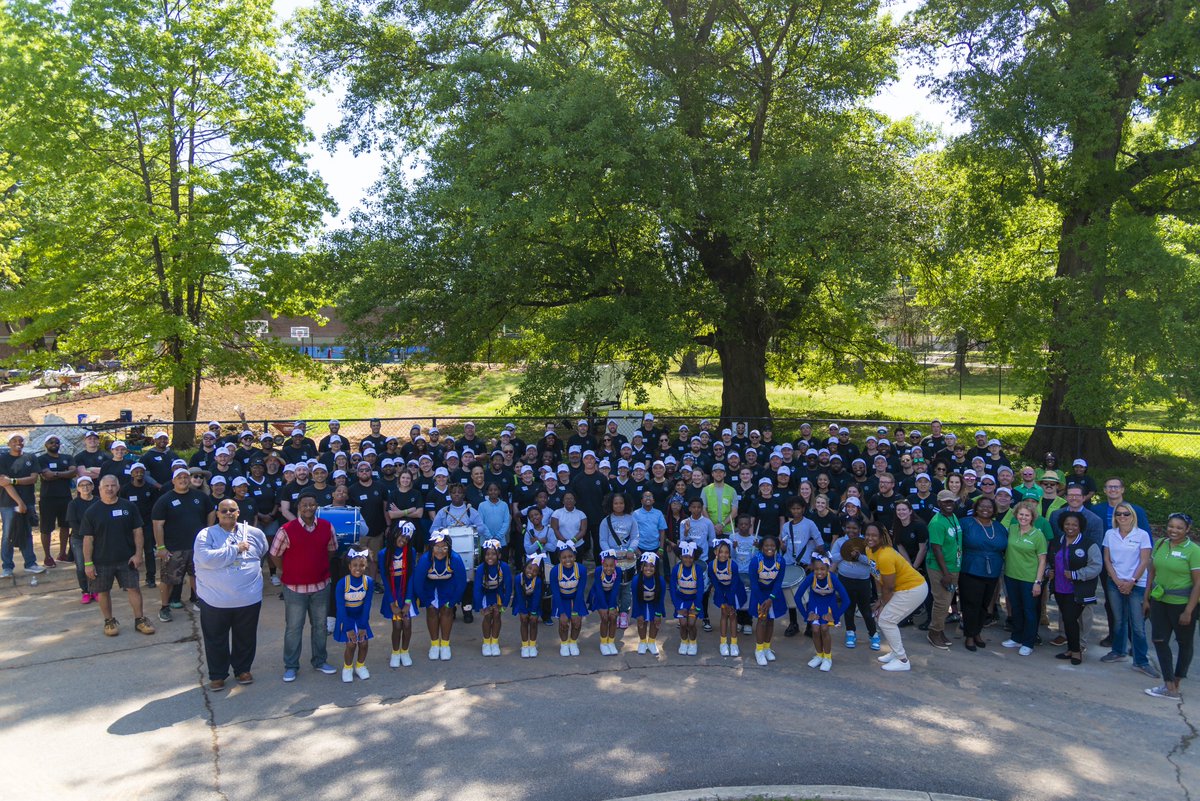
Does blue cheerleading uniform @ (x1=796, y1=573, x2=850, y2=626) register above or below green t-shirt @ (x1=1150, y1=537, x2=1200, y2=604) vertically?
below

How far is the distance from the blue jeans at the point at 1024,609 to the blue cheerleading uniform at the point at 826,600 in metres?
1.92

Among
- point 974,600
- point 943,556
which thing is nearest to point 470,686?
point 943,556

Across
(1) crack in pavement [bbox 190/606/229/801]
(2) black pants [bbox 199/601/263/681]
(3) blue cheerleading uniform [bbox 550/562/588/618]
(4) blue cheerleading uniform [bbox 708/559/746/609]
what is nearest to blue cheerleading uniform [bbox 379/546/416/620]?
(2) black pants [bbox 199/601/263/681]

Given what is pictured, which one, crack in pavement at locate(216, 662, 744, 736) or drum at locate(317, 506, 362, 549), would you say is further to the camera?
drum at locate(317, 506, 362, 549)

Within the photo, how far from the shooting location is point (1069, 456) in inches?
647

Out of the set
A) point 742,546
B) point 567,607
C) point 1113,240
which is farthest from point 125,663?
point 1113,240

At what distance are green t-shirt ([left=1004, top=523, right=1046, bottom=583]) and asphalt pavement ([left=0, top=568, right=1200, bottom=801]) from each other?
89 cm

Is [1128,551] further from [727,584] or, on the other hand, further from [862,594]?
[727,584]

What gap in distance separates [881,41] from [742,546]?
1412cm

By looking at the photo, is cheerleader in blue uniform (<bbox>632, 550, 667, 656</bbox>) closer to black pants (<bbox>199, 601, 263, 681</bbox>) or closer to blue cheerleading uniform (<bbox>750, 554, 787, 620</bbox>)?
blue cheerleading uniform (<bbox>750, 554, 787, 620</bbox>)

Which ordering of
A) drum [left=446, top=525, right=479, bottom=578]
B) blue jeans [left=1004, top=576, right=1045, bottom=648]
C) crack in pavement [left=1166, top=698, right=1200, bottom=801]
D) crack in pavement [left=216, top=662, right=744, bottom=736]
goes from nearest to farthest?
1. crack in pavement [left=1166, top=698, right=1200, bottom=801]
2. crack in pavement [left=216, top=662, right=744, bottom=736]
3. blue jeans [left=1004, top=576, right=1045, bottom=648]
4. drum [left=446, top=525, right=479, bottom=578]

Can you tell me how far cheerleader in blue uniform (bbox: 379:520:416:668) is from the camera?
7.93 metres

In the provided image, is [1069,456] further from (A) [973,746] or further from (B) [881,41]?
(A) [973,746]

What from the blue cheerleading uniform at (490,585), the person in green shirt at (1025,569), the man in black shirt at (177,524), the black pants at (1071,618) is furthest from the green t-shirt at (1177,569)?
the man in black shirt at (177,524)
